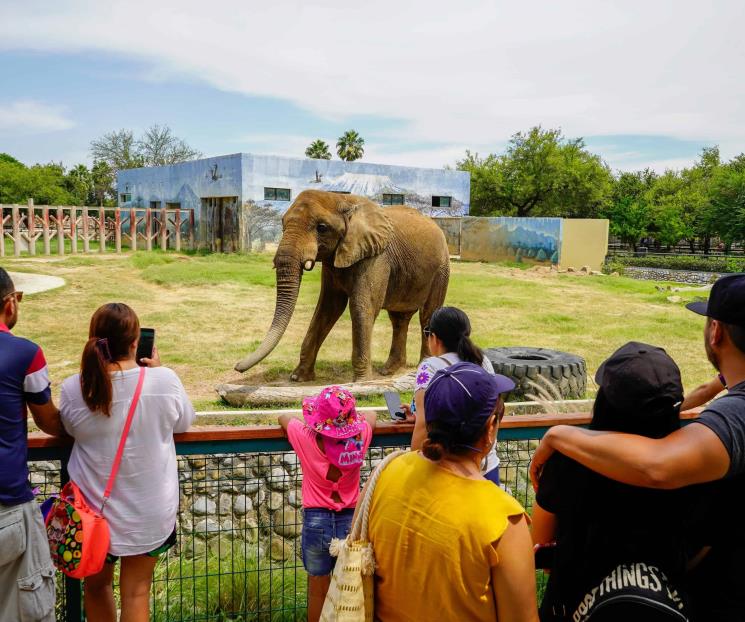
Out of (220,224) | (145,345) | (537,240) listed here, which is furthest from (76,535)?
(537,240)

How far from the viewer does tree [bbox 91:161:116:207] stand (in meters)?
52.5

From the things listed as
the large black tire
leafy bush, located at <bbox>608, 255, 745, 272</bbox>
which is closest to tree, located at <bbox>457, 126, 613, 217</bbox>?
leafy bush, located at <bbox>608, 255, 745, 272</bbox>

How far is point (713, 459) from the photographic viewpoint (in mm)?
1697

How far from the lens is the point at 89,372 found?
251 centimetres

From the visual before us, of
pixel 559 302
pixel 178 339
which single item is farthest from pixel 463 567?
pixel 559 302

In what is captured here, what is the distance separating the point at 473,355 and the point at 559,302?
16.1 m

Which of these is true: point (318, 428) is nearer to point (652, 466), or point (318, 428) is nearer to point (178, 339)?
point (652, 466)

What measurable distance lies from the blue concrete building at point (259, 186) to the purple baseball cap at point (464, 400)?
26924mm

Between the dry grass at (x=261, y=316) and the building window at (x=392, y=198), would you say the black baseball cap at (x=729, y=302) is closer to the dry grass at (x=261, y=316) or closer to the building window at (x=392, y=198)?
the dry grass at (x=261, y=316)

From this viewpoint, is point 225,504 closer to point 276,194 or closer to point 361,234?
point 361,234

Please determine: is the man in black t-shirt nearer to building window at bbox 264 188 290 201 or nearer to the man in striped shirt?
the man in striped shirt

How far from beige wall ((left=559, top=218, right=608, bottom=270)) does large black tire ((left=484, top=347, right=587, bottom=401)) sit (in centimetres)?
2166

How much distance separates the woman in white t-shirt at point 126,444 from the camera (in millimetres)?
2539

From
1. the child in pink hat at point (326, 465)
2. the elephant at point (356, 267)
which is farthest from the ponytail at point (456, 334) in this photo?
the elephant at point (356, 267)
